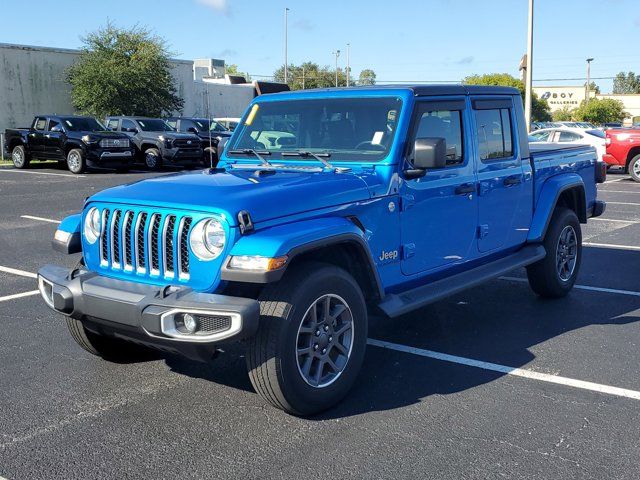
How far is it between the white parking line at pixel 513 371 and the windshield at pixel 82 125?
60.2 feet

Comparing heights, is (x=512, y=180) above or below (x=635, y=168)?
above

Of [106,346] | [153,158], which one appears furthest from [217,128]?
[106,346]

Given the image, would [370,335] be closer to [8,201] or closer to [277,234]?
[277,234]

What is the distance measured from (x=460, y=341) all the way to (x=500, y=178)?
1.40 metres

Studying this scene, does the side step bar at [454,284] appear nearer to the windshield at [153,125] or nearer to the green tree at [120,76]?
the windshield at [153,125]

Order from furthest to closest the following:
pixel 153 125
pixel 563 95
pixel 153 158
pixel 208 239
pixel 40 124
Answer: pixel 563 95
pixel 153 125
pixel 153 158
pixel 40 124
pixel 208 239

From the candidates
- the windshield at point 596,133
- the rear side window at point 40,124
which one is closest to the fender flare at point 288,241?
the windshield at point 596,133

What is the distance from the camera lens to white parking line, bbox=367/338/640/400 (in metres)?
4.46

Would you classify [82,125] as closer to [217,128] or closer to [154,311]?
[217,128]

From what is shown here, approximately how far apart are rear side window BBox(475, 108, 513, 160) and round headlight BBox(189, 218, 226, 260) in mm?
2655

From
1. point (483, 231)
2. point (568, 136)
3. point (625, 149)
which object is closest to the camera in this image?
point (483, 231)

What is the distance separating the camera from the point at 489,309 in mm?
6457

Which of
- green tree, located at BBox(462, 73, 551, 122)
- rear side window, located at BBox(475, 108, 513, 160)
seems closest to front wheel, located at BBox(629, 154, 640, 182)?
rear side window, located at BBox(475, 108, 513, 160)

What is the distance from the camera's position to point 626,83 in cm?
15362
